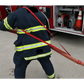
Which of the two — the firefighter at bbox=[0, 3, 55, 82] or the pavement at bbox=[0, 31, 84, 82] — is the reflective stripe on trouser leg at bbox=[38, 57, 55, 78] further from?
the pavement at bbox=[0, 31, 84, 82]

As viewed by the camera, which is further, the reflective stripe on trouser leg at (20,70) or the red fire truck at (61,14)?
the red fire truck at (61,14)

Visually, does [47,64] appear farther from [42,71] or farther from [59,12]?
[59,12]

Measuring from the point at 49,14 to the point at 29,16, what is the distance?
3.19 metres

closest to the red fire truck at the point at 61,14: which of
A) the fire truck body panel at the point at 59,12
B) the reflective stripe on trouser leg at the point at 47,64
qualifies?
the fire truck body panel at the point at 59,12

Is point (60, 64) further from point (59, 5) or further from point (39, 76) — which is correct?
point (59, 5)

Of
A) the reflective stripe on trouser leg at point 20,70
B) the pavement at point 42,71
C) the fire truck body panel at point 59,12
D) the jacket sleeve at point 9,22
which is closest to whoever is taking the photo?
the jacket sleeve at point 9,22

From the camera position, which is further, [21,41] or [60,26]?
[60,26]

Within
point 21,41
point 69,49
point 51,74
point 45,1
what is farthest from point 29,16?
point 45,1

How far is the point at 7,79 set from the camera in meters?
2.42

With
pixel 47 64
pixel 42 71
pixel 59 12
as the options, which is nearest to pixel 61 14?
pixel 59 12

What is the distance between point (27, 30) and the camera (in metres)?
1.68

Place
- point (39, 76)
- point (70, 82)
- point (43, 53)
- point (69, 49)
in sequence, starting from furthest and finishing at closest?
1. point (69, 49)
2. point (39, 76)
3. point (70, 82)
4. point (43, 53)

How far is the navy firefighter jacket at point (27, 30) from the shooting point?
5.43 ft

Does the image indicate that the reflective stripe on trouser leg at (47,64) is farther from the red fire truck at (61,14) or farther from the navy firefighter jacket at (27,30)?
the red fire truck at (61,14)
